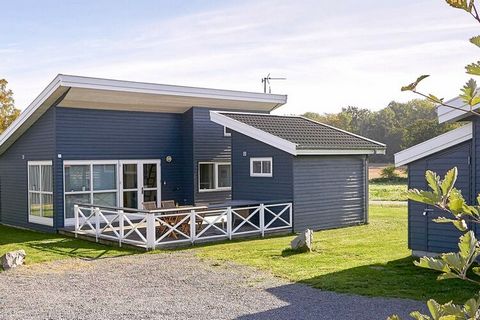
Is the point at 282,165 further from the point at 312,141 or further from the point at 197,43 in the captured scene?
the point at 197,43

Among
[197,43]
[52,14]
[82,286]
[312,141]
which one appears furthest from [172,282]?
[197,43]

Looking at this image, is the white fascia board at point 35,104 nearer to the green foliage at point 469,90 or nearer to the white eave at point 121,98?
the white eave at point 121,98

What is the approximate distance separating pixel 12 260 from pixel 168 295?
3808 millimetres

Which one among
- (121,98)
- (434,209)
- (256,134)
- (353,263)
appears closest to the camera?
(434,209)

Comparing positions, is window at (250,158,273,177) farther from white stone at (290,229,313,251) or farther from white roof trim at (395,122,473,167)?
white roof trim at (395,122,473,167)

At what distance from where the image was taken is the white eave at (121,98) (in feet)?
48.6

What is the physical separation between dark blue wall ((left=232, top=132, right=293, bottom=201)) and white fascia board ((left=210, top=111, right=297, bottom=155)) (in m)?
0.25

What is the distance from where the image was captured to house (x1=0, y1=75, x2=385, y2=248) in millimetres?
15172

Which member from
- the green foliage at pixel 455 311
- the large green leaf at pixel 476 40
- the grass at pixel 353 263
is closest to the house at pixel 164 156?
the grass at pixel 353 263

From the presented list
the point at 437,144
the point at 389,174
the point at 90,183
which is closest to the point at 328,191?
the point at 437,144

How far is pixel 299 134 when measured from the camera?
15992 millimetres

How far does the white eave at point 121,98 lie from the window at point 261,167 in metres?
2.89

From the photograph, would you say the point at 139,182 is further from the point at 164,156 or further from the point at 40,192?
the point at 40,192

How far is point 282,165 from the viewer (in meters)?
15.0
